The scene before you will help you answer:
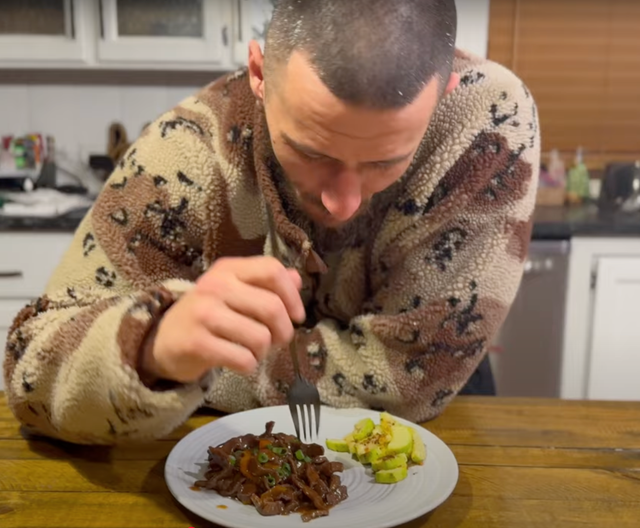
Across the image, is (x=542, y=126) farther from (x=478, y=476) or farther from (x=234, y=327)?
(x=234, y=327)

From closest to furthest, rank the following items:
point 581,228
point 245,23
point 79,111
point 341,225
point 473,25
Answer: point 341,225 → point 581,228 → point 245,23 → point 473,25 → point 79,111

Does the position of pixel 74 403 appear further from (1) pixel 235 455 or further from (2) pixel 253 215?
(2) pixel 253 215

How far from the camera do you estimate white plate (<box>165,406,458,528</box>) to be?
74 cm

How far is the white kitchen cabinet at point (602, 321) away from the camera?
2.18 meters

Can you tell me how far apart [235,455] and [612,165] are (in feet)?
6.95

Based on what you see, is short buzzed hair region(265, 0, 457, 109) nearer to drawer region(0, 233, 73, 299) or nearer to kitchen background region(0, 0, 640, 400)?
kitchen background region(0, 0, 640, 400)

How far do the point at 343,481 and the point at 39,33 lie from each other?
2076mm

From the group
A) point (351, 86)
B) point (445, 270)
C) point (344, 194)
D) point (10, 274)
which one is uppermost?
point (351, 86)

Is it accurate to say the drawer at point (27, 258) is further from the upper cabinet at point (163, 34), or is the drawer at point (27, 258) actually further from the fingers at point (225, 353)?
the fingers at point (225, 353)

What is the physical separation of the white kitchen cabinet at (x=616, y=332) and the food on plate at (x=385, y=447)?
148 centimetres

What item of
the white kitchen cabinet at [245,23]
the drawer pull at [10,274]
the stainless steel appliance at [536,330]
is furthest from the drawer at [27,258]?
the stainless steel appliance at [536,330]

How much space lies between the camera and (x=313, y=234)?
1083 millimetres

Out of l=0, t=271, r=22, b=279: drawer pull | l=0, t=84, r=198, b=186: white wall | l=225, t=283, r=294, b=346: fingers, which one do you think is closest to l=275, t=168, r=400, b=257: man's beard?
l=225, t=283, r=294, b=346: fingers

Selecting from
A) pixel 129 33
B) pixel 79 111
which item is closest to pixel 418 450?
pixel 129 33
